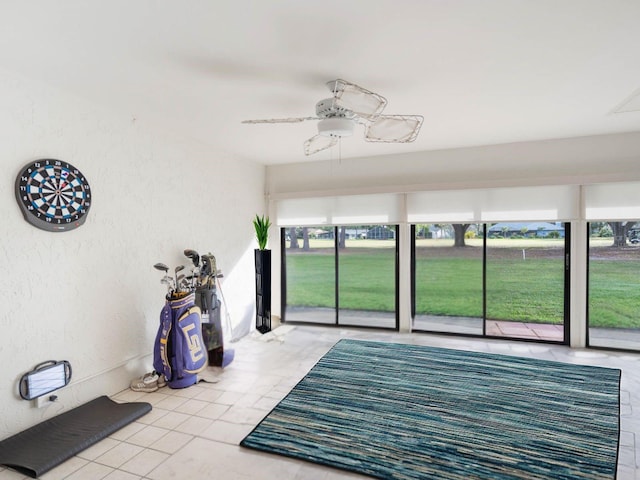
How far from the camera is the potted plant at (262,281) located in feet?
16.3

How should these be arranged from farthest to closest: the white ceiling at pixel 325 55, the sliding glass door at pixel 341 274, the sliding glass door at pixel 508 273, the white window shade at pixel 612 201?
the sliding glass door at pixel 341 274 → the sliding glass door at pixel 508 273 → the white window shade at pixel 612 201 → the white ceiling at pixel 325 55

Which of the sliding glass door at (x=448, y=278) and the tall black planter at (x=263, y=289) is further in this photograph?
the sliding glass door at (x=448, y=278)

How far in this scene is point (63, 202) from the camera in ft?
9.05

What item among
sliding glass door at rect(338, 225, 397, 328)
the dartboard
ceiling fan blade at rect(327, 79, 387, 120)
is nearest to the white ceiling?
ceiling fan blade at rect(327, 79, 387, 120)

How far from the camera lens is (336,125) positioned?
2799 mm

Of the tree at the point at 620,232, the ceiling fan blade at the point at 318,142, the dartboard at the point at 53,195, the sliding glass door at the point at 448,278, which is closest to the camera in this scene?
the dartboard at the point at 53,195

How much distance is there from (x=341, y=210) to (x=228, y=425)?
3325 mm

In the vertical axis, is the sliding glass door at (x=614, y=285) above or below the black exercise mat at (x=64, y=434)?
above

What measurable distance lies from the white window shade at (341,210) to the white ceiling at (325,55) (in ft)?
5.59

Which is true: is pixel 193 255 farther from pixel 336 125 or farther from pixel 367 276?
pixel 367 276

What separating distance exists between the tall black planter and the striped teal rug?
1.33 metres

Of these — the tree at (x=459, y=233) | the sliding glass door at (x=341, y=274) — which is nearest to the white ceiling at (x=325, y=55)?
the tree at (x=459, y=233)

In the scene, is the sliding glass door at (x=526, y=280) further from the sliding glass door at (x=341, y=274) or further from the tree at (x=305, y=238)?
the tree at (x=305, y=238)

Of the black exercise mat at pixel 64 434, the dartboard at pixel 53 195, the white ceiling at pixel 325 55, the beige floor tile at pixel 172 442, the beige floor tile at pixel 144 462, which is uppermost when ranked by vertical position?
the white ceiling at pixel 325 55
